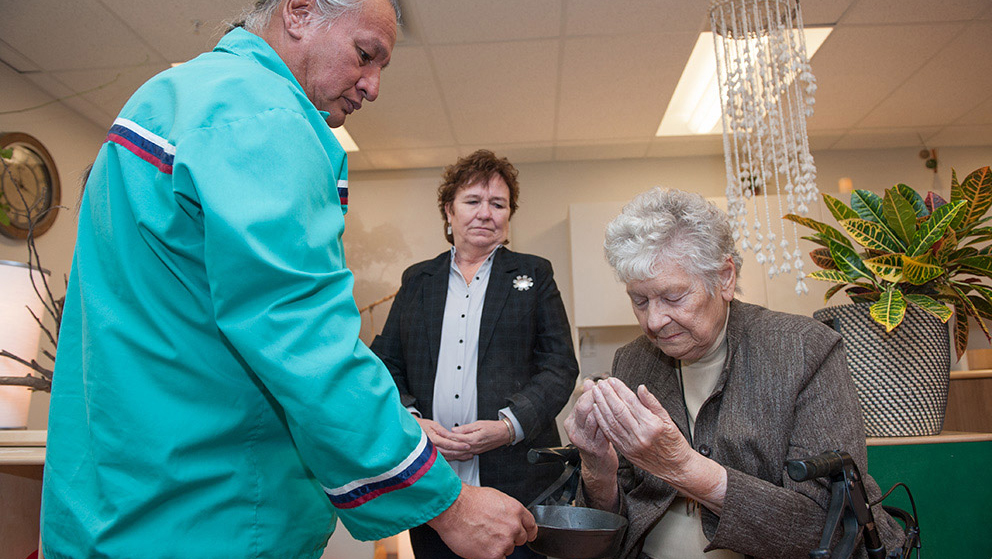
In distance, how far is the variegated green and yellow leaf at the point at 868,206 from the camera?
5.68 feet

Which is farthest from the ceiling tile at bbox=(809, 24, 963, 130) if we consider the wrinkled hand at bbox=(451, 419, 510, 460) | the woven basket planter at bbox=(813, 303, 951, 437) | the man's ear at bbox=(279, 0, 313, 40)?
the man's ear at bbox=(279, 0, 313, 40)

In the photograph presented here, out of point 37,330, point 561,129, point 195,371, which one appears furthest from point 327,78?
point 561,129

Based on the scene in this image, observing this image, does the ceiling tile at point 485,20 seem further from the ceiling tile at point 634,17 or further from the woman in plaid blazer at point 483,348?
the woman in plaid blazer at point 483,348

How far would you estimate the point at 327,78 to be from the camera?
3.25ft

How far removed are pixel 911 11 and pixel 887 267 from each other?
1.93 metres

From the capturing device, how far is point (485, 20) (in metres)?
2.90

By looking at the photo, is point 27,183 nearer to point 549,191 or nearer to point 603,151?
point 549,191

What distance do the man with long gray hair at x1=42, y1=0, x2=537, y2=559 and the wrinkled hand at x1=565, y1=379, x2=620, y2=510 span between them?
390 millimetres

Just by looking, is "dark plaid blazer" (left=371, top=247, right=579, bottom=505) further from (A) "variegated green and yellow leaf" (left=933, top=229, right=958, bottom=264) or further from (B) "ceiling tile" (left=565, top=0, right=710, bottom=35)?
(B) "ceiling tile" (left=565, top=0, right=710, bottom=35)

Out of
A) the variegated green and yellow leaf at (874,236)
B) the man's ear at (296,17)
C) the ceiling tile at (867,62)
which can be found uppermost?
the ceiling tile at (867,62)

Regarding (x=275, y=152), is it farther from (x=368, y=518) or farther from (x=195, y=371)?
(x=368, y=518)

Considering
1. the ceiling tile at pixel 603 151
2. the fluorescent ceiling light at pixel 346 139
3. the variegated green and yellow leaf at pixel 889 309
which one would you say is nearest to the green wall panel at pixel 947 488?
the variegated green and yellow leaf at pixel 889 309

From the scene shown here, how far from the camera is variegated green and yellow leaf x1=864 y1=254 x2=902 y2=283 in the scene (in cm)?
166

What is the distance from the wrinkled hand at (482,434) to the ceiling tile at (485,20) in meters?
1.96
